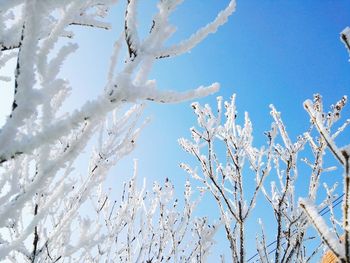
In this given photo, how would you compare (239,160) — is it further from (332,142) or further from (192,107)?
(332,142)

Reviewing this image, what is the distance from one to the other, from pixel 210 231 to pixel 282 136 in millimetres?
2216

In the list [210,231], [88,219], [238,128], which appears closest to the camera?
[88,219]

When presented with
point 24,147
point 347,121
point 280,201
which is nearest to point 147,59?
point 24,147

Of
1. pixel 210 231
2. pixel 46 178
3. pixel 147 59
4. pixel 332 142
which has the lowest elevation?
pixel 332 142

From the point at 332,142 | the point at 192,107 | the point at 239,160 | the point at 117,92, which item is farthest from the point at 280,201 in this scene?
the point at 117,92

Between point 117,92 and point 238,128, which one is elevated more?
point 238,128

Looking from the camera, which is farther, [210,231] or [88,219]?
Result: [210,231]

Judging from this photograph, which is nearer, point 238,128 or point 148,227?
point 238,128

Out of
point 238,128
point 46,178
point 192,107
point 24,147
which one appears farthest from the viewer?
point 192,107

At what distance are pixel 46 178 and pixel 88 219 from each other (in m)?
1.68

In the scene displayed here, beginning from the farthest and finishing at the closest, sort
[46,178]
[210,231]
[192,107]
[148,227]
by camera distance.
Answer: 1. [148,227]
2. [210,231]
3. [192,107]
4. [46,178]

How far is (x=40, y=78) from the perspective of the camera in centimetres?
102

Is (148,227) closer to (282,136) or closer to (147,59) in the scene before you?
(282,136)

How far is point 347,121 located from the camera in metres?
4.62
